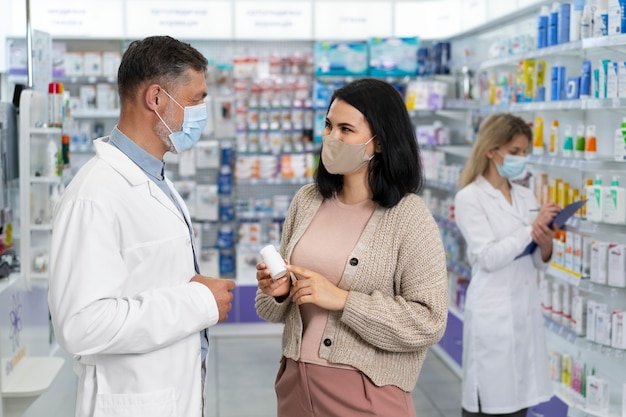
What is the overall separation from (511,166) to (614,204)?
0.52 m

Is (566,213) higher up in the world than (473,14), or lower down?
lower down

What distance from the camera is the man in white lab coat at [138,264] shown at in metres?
1.95

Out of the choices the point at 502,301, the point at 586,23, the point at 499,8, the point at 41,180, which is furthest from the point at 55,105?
the point at 499,8

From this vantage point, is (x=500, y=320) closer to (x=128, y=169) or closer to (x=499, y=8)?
(x=128, y=169)

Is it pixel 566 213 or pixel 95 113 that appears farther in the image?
pixel 95 113

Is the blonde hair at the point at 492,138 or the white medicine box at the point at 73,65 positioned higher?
the white medicine box at the point at 73,65

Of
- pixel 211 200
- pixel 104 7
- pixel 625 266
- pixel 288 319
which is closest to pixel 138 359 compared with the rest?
pixel 288 319

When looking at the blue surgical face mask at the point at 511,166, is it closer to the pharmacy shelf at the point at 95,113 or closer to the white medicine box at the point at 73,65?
the pharmacy shelf at the point at 95,113

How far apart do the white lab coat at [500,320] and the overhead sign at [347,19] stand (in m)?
4.36

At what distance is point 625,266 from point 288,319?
7.17 ft

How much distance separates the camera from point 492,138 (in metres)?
4.10

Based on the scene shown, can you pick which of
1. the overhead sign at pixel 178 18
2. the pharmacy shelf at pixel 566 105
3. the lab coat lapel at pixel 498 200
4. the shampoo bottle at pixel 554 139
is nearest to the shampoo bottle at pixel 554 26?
the pharmacy shelf at pixel 566 105

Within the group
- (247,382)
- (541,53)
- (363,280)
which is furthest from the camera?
(247,382)

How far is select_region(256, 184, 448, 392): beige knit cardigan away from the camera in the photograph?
225 cm
